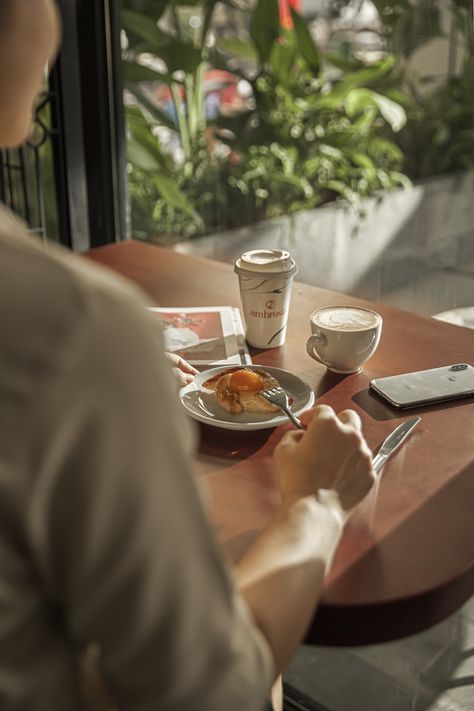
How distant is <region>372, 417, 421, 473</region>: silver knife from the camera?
0.97 m

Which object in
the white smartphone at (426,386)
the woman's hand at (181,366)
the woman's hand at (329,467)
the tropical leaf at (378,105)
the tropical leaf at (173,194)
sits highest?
the tropical leaf at (378,105)

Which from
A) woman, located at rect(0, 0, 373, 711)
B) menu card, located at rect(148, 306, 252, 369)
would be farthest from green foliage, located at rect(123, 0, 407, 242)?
woman, located at rect(0, 0, 373, 711)

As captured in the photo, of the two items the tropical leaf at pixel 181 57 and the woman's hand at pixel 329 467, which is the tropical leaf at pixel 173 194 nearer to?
the tropical leaf at pixel 181 57

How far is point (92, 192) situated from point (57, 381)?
232cm

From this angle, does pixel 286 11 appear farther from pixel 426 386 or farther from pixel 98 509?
pixel 98 509

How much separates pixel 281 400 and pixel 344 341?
17cm

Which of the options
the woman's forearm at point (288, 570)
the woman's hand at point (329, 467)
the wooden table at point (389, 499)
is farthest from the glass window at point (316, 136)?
the woman's forearm at point (288, 570)

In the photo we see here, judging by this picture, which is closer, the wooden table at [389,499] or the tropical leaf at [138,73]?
the wooden table at [389,499]

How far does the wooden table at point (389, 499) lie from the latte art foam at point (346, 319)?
0.07 m

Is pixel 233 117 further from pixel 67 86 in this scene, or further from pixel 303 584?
pixel 303 584

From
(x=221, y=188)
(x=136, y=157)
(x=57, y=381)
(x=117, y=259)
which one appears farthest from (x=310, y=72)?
(x=57, y=381)

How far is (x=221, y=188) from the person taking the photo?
2656mm

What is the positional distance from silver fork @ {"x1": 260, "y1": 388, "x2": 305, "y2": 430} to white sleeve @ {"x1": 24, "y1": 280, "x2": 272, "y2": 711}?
0.51 metres

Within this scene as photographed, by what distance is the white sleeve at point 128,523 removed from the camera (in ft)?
1.53
